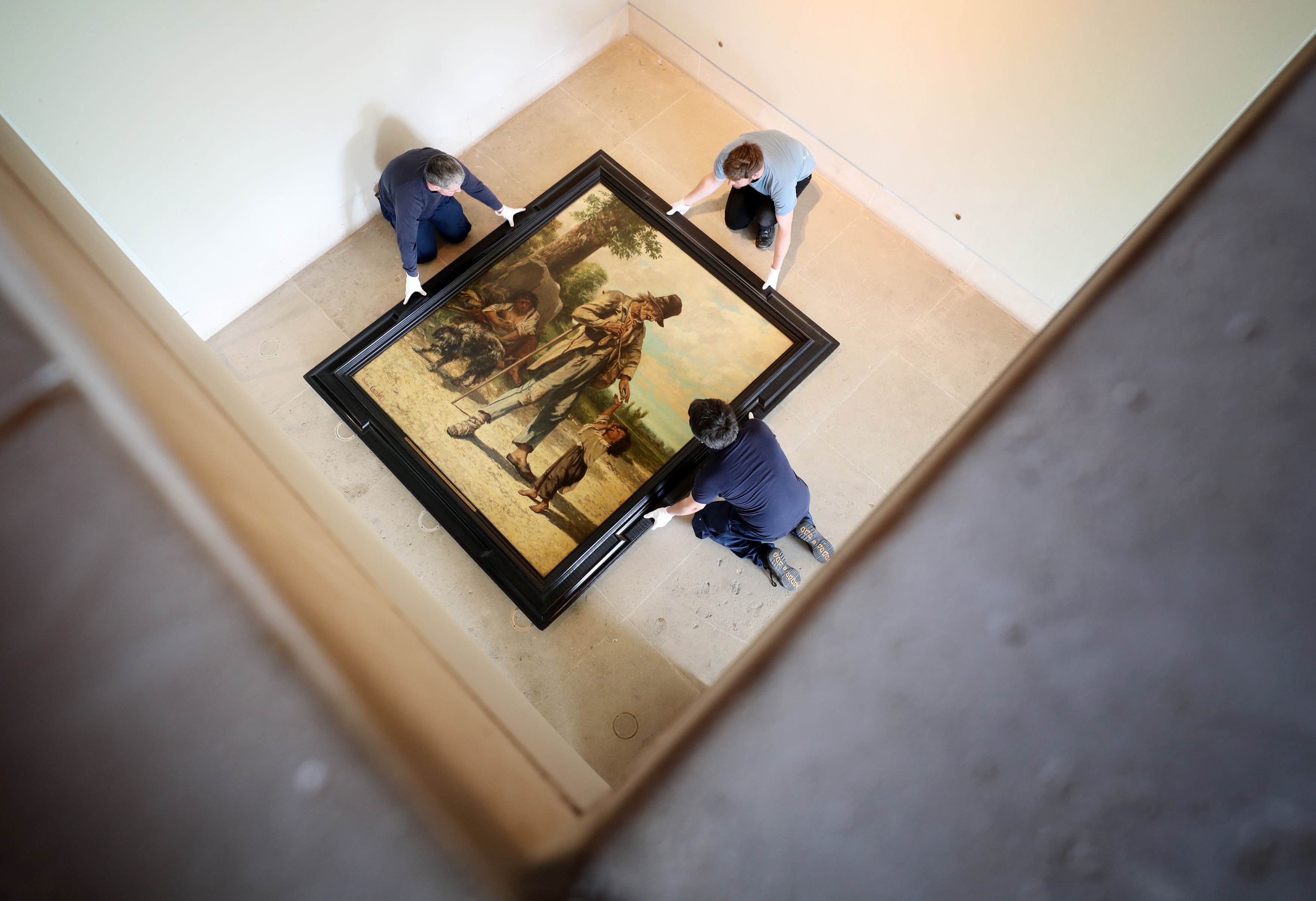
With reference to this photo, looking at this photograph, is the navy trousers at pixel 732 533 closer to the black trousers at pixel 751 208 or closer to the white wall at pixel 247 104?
the black trousers at pixel 751 208

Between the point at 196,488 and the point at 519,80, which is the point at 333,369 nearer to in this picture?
the point at 519,80

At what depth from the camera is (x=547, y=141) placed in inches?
189

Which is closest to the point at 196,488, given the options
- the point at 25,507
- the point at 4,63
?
the point at 25,507

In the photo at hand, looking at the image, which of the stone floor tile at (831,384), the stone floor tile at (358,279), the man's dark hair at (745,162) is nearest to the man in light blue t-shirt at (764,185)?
the man's dark hair at (745,162)

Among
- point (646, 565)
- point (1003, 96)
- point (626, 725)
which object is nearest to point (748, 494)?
point (646, 565)

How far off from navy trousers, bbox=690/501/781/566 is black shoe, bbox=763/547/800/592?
0.09 feet

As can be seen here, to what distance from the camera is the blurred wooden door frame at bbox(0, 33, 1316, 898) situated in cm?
21

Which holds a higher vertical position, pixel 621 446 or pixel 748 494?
pixel 621 446

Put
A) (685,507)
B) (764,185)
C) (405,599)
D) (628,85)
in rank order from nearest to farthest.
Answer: (405,599) < (685,507) < (764,185) < (628,85)

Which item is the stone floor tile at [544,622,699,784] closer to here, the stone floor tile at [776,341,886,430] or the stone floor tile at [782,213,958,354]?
the stone floor tile at [776,341,886,430]

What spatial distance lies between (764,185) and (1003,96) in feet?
3.91

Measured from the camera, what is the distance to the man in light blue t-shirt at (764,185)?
4.04 metres

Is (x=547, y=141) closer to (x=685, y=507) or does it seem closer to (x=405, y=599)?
(x=685, y=507)

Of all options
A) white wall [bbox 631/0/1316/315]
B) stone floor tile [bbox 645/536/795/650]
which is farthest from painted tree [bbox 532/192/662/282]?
stone floor tile [bbox 645/536/795/650]
